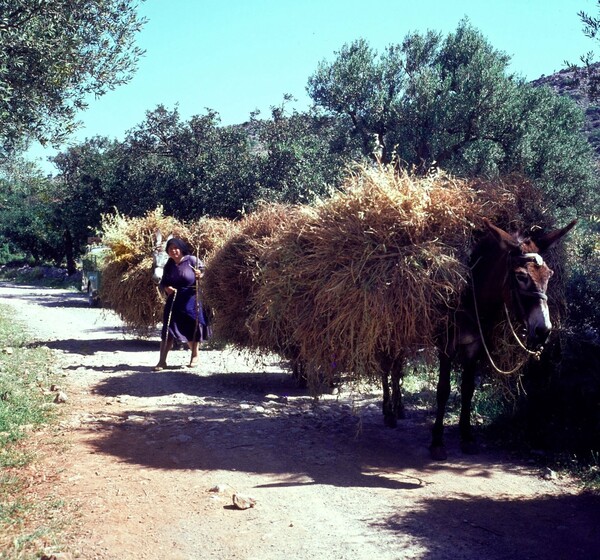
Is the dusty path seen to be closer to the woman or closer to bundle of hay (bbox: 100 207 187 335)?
the woman

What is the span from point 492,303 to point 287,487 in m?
2.52

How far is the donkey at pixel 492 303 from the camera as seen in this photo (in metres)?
5.62

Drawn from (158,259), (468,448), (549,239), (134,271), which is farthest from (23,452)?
(134,271)

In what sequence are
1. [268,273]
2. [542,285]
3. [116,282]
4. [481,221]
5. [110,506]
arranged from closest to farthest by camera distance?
[110,506] → [542,285] → [481,221] → [268,273] → [116,282]

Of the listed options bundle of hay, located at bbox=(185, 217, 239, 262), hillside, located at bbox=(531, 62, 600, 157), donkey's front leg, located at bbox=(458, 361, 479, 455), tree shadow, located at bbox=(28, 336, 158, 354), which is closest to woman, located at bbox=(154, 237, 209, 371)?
bundle of hay, located at bbox=(185, 217, 239, 262)

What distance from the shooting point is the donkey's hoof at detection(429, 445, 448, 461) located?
6.42 m

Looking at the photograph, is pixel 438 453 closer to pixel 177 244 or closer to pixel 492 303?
pixel 492 303

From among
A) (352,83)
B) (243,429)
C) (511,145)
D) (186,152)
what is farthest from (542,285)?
(186,152)

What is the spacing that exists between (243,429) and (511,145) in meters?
14.1

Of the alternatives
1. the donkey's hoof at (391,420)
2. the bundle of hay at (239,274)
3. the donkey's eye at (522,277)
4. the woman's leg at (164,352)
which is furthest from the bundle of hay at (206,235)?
the donkey's eye at (522,277)

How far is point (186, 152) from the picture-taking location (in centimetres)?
2539

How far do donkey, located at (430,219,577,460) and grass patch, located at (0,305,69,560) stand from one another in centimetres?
362

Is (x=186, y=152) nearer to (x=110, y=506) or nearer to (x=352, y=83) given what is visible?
(x=352, y=83)

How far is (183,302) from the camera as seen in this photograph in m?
11.3
